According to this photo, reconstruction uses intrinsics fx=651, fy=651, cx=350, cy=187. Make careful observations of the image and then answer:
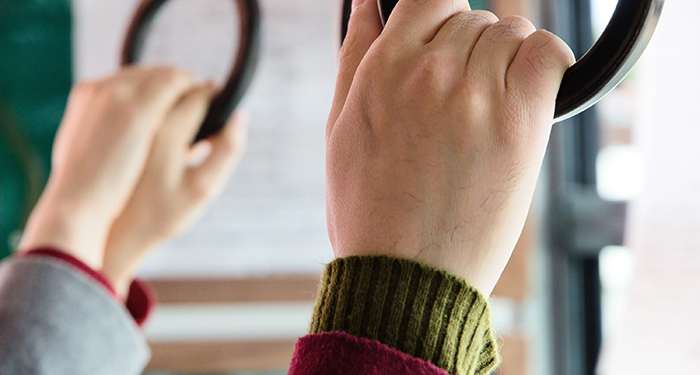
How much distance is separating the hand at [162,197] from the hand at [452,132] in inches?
12.3

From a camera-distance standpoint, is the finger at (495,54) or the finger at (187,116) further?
the finger at (187,116)

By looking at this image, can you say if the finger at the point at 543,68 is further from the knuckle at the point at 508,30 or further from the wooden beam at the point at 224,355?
the wooden beam at the point at 224,355

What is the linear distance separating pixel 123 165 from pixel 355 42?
31 centimetres

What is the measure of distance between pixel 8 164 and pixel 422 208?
793 mm

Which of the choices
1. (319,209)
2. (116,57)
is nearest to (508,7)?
(319,209)

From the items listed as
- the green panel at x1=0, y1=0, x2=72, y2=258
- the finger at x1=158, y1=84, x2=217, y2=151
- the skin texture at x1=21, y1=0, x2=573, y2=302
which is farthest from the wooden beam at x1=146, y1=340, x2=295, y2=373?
the skin texture at x1=21, y1=0, x2=573, y2=302

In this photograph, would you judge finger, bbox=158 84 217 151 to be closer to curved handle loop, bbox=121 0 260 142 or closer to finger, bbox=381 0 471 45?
curved handle loop, bbox=121 0 260 142

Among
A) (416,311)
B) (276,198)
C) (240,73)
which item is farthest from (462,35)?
(276,198)

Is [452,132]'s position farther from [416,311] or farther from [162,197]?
[162,197]

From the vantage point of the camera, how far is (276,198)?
89 cm

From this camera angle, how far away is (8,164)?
2.92 ft

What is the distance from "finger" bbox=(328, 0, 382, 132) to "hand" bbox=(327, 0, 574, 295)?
0.02 metres

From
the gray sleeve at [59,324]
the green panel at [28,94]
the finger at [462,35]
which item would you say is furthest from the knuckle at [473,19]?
the green panel at [28,94]

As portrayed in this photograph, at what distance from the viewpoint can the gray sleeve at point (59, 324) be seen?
45 cm
